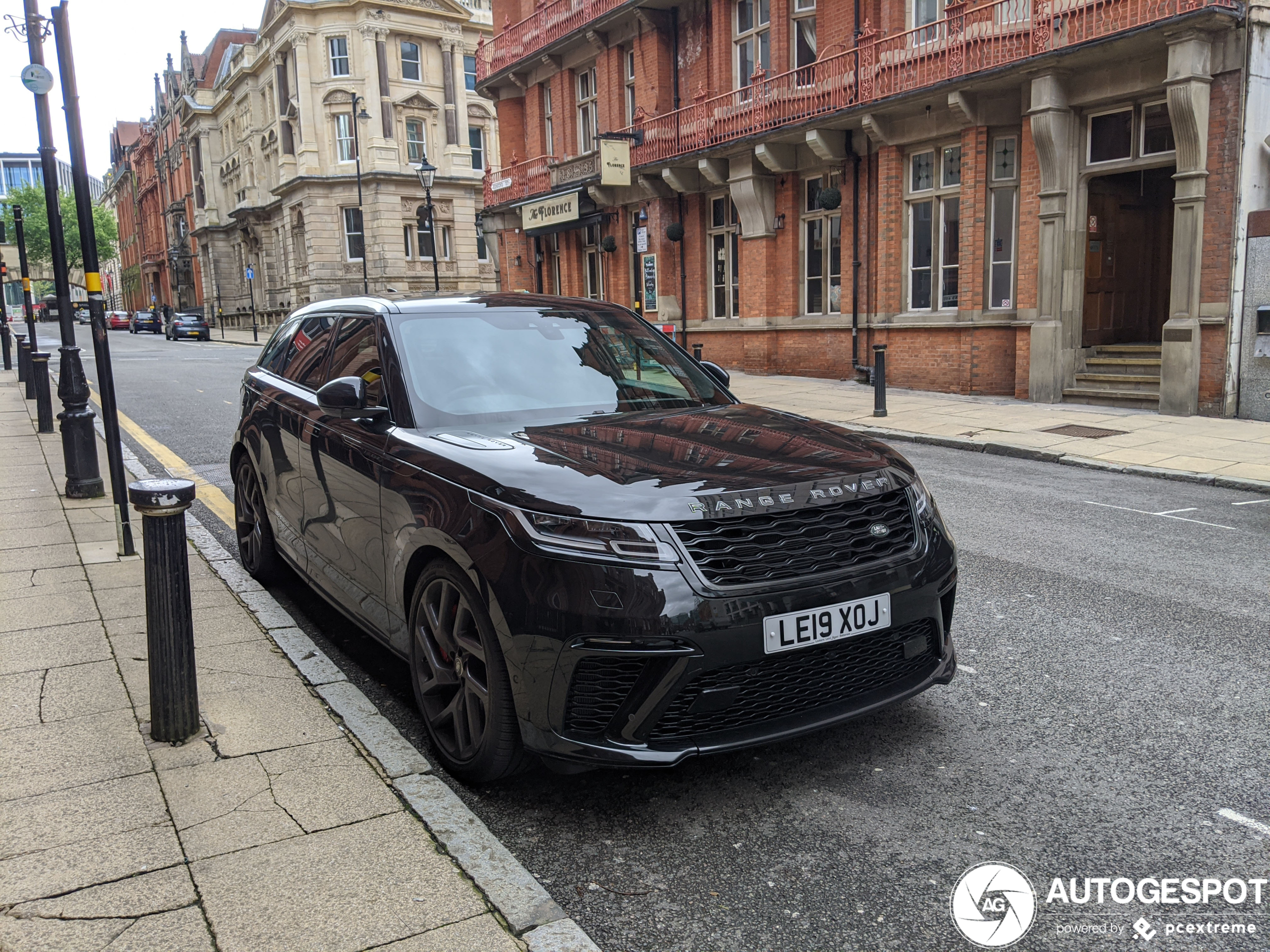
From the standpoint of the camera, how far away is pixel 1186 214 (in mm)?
13195

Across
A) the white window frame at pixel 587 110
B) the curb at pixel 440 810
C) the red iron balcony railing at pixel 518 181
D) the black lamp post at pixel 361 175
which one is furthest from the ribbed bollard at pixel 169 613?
the black lamp post at pixel 361 175

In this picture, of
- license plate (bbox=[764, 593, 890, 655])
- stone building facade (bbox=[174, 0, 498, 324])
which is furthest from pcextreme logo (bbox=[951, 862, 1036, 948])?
stone building facade (bbox=[174, 0, 498, 324])

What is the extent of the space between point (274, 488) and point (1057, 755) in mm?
4065

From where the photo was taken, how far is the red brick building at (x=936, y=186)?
13320 millimetres

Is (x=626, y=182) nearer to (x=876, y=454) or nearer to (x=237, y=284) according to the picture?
(x=876, y=454)

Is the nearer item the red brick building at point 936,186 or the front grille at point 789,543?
the front grille at point 789,543

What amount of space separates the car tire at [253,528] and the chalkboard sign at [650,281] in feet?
62.6

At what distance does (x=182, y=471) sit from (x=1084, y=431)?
409 inches

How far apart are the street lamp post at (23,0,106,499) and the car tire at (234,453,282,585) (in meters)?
2.53

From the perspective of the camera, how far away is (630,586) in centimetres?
291

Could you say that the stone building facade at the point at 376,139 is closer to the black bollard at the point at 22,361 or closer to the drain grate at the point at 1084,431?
the black bollard at the point at 22,361

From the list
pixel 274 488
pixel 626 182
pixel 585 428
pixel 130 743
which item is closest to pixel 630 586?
pixel 585 428

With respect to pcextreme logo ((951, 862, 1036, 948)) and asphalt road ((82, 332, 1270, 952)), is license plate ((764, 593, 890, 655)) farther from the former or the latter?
pcextreme logo ((951, 862, 1036, 948))

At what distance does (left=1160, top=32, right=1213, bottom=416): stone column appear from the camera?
12.7 m
